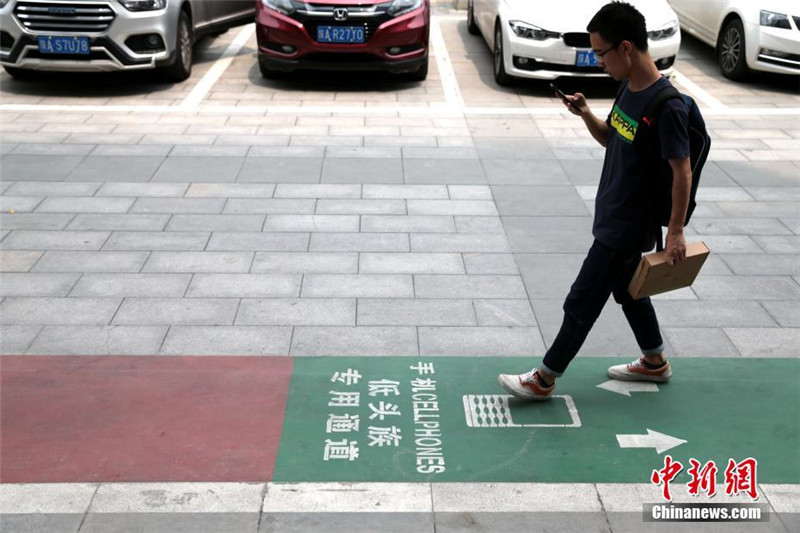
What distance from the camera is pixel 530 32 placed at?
10930 millimetres

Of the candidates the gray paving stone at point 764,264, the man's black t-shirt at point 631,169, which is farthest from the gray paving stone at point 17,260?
the gray paving stone at point 764,264

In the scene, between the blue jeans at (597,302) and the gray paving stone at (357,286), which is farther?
the gray paving stone at (357,286)

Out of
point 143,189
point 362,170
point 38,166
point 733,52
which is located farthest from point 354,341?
point 733,52

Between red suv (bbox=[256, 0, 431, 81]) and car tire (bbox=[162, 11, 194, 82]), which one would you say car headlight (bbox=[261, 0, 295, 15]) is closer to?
red suv (bbox=[256, 0, 431, 81])

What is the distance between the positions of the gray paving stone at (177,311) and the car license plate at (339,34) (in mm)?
5760

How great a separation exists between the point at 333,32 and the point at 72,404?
23.2ft

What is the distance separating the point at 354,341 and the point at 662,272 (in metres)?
1.74

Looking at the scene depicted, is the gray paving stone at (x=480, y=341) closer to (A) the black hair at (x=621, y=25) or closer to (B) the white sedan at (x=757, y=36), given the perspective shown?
(A) the black hair at (x=621, y=25)

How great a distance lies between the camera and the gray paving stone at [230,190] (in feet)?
25.0

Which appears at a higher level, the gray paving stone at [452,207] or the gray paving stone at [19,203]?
the gray paving stone at [19,203]

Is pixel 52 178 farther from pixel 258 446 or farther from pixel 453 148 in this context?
pixel 258 446

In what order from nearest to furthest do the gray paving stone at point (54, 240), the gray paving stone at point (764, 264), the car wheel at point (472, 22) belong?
the gray paving stone at point (764, 264), the gray paving stone at point (54, 240), the car wheel at point (472, 22)

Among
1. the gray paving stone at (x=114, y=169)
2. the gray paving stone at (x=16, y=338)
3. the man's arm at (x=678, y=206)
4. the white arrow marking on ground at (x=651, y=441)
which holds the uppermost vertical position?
the man's arm at (x=678, y=206)

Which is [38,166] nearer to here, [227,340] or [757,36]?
[227,340]
